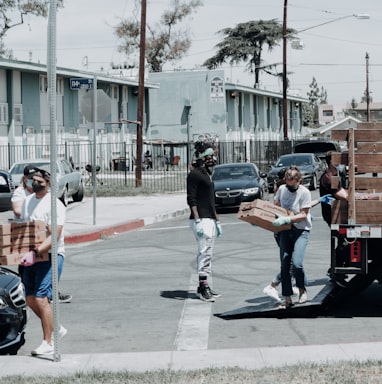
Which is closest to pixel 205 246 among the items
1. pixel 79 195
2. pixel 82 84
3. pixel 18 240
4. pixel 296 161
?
pixel 18 240

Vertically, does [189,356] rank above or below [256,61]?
below

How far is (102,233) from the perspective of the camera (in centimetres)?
2006

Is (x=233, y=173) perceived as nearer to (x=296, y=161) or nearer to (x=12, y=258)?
(x=296, y=161)

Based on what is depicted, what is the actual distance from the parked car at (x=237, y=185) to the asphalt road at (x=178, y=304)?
7.49m

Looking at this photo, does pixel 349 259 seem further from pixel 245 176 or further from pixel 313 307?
pixel 245 176

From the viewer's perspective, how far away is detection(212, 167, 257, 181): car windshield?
26.9 meters

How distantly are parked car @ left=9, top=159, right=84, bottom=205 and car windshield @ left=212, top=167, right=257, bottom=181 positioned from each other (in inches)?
187

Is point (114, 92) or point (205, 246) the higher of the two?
point (114, 92)

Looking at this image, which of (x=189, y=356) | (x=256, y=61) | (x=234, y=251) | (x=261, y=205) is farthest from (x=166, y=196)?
(x=256, y=61)

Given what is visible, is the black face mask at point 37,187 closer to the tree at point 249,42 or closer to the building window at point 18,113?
the building window at point 18,113

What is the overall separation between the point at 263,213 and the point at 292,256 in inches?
26.6

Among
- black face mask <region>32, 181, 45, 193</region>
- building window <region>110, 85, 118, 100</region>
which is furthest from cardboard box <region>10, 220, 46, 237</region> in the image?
building window <region>110, 85, 118, 100</region>

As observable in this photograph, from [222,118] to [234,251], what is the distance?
4580cm

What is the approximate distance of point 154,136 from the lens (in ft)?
202
